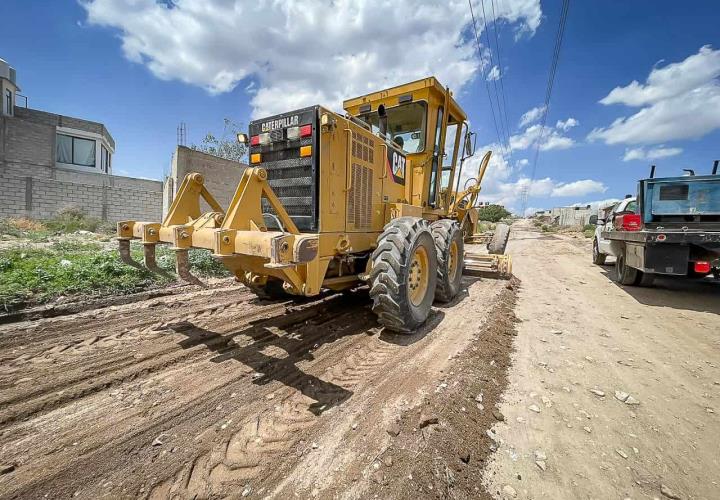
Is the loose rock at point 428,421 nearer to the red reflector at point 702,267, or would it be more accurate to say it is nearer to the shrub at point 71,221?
the red reflector at point 702,267

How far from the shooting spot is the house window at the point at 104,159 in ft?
82.3

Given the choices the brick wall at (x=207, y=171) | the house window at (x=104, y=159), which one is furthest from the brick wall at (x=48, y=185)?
the brick wall at (x=207, y=171)

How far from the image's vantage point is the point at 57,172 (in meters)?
18.3

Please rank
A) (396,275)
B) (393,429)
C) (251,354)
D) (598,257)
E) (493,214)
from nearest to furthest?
(393,429), (251,354), (396,275), (598,257), (493,214)

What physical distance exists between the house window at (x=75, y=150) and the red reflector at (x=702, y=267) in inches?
1274

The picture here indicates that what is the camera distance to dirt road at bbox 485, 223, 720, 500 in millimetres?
1905

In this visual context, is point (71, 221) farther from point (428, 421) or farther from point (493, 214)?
point (493, 214)

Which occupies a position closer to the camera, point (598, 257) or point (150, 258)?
point (150, 258)

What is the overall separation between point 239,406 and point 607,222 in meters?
11.5

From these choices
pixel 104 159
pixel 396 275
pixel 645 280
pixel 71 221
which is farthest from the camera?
pixel 104 159

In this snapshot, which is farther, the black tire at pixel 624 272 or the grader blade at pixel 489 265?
the grader blade at pixel 489 265

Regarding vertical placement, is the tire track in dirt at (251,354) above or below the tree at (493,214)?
below

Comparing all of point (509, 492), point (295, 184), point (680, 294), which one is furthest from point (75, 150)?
point (680, 294)

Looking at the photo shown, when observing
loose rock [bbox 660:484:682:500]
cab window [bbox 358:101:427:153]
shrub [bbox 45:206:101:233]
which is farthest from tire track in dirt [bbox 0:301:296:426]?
shrub [bbox 45:206:101:233]
